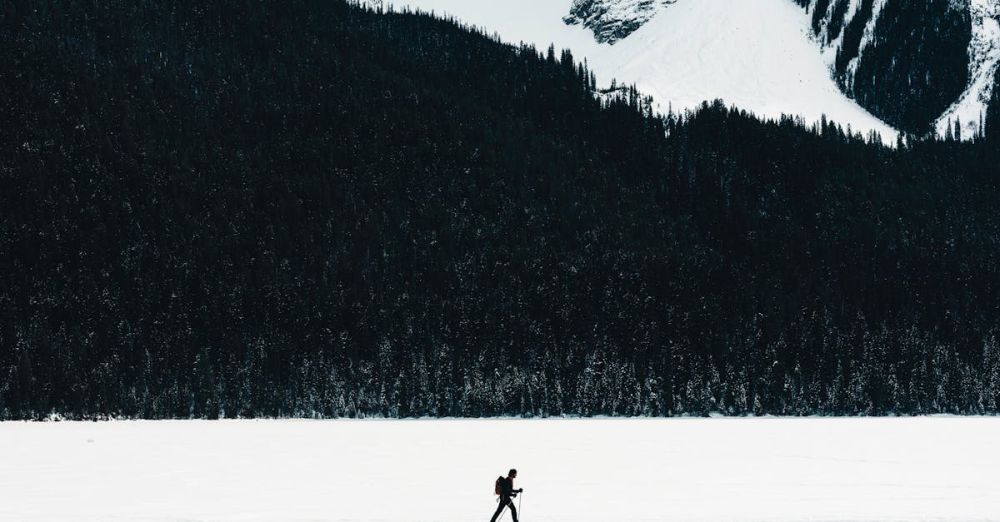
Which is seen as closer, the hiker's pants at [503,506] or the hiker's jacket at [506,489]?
the hiker's jacket at [506,489]

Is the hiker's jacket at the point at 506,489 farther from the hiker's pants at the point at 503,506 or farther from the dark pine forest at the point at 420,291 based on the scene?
the dark pine forest at the point at 420,291

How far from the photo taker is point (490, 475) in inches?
2194

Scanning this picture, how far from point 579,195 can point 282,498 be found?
15087 cm

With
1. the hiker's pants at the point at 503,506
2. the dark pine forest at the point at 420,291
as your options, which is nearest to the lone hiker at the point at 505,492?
the hiker's pants at the point at 503,506

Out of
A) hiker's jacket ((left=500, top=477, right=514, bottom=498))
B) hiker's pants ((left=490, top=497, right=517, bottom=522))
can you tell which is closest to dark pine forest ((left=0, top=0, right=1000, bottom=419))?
hiker's pants ((left=490, top=497, right=517, bottom=522))

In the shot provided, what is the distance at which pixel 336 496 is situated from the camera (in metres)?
47.0

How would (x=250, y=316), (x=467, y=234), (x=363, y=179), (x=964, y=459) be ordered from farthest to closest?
(x=363, y=179)
(x=467, y=234)
(x=250, y=316)
(x=964, y=459)

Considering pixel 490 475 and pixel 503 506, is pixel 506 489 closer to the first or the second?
pixel 503 506

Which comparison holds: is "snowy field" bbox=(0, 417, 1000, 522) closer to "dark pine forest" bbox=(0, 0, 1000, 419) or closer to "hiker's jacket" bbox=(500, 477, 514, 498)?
"hiker's jacket" bbox=(500, 477, 514, 498)

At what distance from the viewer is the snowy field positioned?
42844mm

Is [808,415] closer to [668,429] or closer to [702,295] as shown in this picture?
[702,295]

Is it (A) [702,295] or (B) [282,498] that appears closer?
(B) [282,498]

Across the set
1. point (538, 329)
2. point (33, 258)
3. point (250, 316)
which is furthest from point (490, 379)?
point (33, 258)

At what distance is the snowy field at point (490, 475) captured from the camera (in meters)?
42.8
